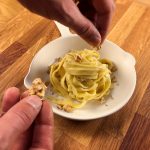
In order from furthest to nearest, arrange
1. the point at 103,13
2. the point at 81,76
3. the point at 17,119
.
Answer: the point at 81,76 < the point at 103,13 < the point at 17,119

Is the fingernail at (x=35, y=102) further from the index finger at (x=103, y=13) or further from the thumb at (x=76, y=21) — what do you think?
the index finger at (x=103, y=13)

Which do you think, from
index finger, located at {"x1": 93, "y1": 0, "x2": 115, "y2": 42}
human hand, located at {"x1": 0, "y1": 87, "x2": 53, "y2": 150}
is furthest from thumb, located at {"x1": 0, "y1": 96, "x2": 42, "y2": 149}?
index finger, located at {"x1": 93, "y1": 0, "x2": 115, "y2": 42}

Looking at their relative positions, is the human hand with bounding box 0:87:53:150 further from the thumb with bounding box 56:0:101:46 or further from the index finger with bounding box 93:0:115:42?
the index finger with bounding box 93:0:115:42

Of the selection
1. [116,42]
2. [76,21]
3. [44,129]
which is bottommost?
[116,42]

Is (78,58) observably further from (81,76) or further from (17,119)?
(17,119)

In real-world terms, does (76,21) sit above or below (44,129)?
above

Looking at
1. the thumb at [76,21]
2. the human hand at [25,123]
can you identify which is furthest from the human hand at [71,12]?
the human hand at [25,123]

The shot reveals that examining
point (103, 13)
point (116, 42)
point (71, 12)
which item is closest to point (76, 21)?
point (71, 12)
